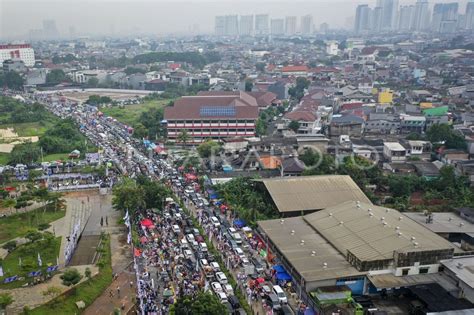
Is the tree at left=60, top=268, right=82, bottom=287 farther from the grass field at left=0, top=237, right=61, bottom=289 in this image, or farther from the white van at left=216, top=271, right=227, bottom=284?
the white van at left=216, top=271, right=227, bottom=284

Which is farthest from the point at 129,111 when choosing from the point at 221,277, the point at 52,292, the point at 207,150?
the point at 221,277

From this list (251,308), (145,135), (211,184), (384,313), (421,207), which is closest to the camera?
(384,313)

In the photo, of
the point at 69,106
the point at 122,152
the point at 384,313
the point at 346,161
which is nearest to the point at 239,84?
the point at 69,106

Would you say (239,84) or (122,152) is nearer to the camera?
(122,152)

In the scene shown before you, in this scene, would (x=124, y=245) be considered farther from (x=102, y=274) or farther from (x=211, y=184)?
(x=211, y=184)

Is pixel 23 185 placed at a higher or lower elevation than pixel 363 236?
lower

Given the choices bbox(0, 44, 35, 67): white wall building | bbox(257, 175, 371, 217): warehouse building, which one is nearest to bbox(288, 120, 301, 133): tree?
bbox(257, 175, 371, 217): warehouse building

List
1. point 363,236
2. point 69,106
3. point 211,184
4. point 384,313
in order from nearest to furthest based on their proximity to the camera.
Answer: point 384,313
point 363,236
point 211,184
point 69,106

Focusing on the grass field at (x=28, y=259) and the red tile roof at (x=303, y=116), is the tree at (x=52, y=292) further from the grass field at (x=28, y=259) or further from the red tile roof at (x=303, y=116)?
the red tile roof at (x=303, y=116)
